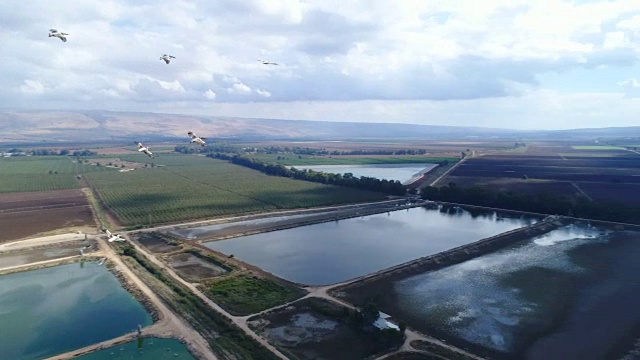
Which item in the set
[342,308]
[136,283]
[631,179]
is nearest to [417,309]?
[342,308]

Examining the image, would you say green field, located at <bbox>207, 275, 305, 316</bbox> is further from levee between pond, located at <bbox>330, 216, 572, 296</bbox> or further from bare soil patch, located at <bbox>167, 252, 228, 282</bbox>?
levee between pond, located at <bbox>330, 216, 572, 296</bbox>

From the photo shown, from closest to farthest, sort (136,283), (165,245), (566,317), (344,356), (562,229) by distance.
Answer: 1. (344,356)
2. (566,317)
3. (136,283)
4. (165,245)
5. (562,229)

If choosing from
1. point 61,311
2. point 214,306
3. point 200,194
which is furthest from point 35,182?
point 214,306

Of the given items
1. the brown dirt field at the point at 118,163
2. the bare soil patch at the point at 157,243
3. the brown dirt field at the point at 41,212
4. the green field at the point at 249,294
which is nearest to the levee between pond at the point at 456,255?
the green field at the point at 249,294

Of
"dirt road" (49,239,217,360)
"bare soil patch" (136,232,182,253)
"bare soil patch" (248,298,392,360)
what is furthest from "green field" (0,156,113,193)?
"bare soil patch" (248,298,392,360)

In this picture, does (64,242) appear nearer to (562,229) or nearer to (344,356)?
(344,356)

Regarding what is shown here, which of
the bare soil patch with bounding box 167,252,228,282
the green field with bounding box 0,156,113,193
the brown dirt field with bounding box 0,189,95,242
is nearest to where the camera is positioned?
the bare soil patch with bounding box 167,252,228,282
